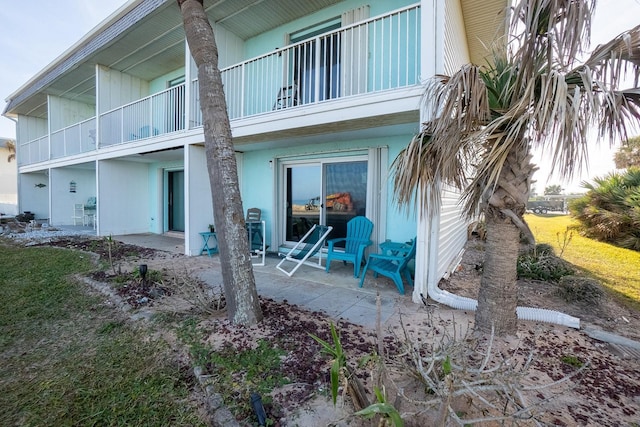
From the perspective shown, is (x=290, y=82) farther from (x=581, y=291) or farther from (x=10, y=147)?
(x=10, y=147)

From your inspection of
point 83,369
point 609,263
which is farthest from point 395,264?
point 609,263

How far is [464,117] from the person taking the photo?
257 cm

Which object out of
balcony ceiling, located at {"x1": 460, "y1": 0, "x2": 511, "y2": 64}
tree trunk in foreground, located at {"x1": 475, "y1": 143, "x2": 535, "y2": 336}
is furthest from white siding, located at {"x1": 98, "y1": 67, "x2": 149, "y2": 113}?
tree trunk in foreground, located at {"x1": 475, "y1": 143, "x2": 535, "y2": 336}

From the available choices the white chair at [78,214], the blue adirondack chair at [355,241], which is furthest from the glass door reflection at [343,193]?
the white chair at [78,214]

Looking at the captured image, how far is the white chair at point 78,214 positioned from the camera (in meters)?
12.3

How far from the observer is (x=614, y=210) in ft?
29.0

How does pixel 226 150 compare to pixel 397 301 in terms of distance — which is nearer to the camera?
pixel 226 150

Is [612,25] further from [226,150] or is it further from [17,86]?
[17,86]

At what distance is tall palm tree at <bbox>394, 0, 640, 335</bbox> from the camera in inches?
83.8

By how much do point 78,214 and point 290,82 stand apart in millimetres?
11582

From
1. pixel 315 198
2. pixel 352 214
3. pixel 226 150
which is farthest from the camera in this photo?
pixel 315 198

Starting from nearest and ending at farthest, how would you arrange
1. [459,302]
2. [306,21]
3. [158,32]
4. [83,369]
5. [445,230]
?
[83,369] < [459,302] < [445,230] < [306,21] < [158,32]

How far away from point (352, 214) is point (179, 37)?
21.1 ft

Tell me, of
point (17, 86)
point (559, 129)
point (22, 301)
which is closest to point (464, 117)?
point (559, 129)
